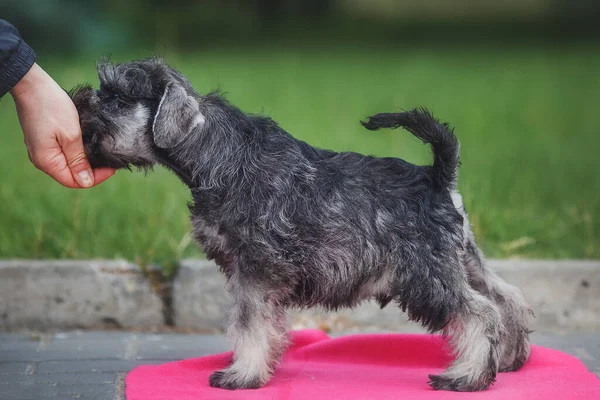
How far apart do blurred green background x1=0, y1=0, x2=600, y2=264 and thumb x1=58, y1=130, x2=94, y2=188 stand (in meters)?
1.18

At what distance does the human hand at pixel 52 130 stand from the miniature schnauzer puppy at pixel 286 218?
0.25 feet

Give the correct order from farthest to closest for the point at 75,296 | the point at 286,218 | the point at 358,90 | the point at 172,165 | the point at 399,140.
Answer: the point at 358,90
the point at 399,140
the point at 75,296
the point at 172,165
the point at 286,218

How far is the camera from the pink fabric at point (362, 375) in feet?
14.9

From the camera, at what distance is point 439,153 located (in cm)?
473

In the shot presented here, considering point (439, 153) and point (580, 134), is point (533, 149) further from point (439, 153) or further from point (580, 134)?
point (439, 153)

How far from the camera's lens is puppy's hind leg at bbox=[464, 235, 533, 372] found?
4.92 metres

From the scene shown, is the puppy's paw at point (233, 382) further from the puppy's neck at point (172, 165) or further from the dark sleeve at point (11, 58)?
the dark sleeve at point (11, 58)

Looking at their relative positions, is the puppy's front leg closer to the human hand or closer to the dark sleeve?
the human hand

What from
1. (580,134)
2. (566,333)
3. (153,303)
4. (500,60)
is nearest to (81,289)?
(153,303)

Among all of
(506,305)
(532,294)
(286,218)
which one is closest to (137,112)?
(286,218)

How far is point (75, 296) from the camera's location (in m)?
6.00

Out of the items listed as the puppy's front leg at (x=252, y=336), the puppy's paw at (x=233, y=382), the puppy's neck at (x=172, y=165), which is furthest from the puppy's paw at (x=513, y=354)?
the puppy's neck at (x=172, y=165)

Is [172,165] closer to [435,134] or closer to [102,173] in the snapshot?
[102,173]

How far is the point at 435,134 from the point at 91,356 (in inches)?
96.6
